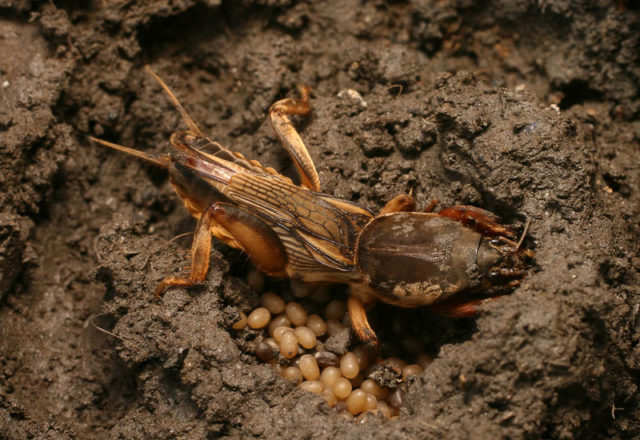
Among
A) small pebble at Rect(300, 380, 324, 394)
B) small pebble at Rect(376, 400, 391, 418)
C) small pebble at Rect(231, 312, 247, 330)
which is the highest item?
small pebble at Rect(231, 312, 247, 330)

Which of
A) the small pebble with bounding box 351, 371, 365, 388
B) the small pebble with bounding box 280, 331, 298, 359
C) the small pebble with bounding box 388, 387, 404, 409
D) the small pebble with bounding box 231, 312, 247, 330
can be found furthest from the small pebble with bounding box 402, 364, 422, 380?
the small pebble with bounding box 231, 312, 247, 330

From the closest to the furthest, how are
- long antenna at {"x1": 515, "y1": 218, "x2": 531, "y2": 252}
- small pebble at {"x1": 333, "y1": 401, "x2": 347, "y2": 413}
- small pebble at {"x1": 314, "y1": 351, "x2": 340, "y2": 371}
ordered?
1. long antenna at {"x1": 515, "y1": 218, "x2": 531, "y2": 252}
2. small pebble at {"x1": 333, "y1": 401, "x2": 347, "y2": 413}
3. small pebble at {"x1": 314, "y1": 351, "x2": 340, "y2": 371}

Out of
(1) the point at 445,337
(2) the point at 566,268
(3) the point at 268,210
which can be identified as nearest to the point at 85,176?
(3) the point at 268,210

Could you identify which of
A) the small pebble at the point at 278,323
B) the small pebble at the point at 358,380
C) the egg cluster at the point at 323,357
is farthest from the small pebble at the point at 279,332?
the small pebble at the point at 358,380

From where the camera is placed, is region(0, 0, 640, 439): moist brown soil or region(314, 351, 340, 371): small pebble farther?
region(314, 351, 340, 371): small pebble

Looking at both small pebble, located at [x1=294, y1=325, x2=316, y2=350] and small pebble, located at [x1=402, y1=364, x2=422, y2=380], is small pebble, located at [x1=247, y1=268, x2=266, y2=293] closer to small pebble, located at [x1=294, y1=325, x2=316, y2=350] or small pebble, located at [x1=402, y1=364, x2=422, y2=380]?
small pebble, located at [x1=294, y1=325, x2=316, y2=350]

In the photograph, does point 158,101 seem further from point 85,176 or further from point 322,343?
point 322,343

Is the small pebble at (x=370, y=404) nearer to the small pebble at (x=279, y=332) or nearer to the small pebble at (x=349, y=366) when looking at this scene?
the small pebble at (x=349, y=366)
